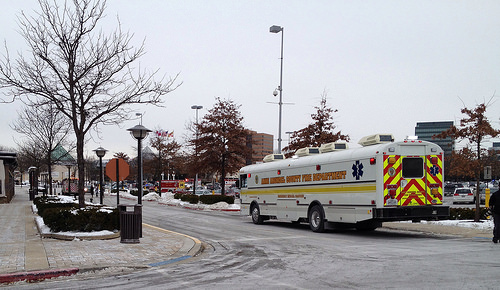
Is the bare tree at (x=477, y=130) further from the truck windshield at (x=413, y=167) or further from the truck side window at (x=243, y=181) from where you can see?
the truck side window at (x=243, y=181)

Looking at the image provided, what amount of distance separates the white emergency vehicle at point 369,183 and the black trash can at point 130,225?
7.03 meters

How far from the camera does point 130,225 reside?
499 inches

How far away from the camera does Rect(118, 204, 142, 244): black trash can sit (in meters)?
12.6

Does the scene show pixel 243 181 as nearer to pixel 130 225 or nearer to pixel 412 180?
pixel 412 180

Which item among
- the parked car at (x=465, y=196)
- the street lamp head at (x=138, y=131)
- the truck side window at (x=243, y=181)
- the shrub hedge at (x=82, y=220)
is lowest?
the parked car at (x=465, y=196)

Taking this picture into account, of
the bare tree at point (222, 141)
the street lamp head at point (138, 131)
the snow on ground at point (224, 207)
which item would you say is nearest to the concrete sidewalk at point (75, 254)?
the snow on ground at point (224, 207)

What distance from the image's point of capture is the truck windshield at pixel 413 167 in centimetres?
1489

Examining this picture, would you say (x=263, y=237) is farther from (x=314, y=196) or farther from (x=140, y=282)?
(x=140, y=282)

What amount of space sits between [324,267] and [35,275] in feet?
17.8

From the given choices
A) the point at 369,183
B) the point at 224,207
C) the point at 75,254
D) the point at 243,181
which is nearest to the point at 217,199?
the point at 224,207

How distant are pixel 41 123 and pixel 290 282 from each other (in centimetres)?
2957

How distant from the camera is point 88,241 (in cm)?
1303

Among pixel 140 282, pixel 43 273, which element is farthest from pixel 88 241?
pixel 140 282

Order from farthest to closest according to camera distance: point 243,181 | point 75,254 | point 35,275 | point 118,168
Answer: point 243,181 → point 118,168 → point 75,254 → point 35,275
